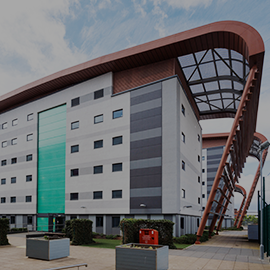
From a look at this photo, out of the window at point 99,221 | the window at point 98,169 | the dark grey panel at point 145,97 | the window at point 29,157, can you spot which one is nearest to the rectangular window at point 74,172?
the window at point 98,169

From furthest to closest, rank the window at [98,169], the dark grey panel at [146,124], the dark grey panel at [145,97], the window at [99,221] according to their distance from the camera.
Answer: the window at [98,169] < the window at [99,221] < the dark grey panel at [145,97] < the dark grey panel at [146,124]

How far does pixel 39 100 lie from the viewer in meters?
43.1

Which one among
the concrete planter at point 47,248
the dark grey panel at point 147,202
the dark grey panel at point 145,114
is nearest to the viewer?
the concrete planter at point 47,248

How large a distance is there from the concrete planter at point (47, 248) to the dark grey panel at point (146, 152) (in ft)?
48.9

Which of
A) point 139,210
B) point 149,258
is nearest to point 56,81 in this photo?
point 139,210

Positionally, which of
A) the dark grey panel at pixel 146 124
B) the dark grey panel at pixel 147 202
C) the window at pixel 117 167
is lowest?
the dark grey panel at pixel 147 202

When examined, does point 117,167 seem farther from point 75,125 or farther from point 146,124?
point 75,125

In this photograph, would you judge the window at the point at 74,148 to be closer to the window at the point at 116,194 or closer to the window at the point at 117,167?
the window at the point at 117,167

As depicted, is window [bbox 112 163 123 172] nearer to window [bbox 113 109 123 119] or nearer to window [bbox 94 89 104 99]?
window [bbox 113 109 123 119]

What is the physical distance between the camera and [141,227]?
873 inches

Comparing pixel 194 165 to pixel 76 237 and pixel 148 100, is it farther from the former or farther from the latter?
pixel 76 237

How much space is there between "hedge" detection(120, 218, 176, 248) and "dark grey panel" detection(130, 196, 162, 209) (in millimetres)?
6532

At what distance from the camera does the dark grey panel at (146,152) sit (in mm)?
30141

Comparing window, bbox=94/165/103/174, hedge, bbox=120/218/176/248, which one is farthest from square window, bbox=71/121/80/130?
hedge, bbox=120/218/176/248
